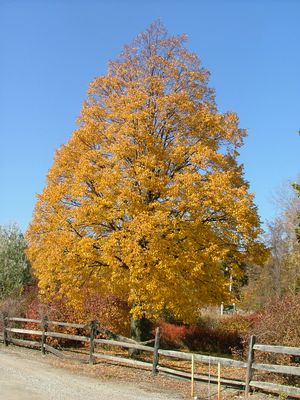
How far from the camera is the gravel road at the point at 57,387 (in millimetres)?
11039

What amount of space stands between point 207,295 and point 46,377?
6.91 meters

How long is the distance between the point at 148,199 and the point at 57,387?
8.45 meters

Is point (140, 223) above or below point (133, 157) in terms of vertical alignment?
below

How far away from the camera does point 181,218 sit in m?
17.6

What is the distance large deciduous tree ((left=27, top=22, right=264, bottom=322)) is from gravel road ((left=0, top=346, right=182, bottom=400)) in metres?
3.69

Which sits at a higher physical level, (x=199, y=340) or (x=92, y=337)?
(x=92, y=337)

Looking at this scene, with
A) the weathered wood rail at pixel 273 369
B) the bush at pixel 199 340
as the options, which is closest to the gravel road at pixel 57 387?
the weathered wood rail at pixel 273 369

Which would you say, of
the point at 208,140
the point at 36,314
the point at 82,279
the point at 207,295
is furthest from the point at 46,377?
the point at 208,140

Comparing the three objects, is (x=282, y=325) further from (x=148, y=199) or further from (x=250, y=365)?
(x=148, y=199)

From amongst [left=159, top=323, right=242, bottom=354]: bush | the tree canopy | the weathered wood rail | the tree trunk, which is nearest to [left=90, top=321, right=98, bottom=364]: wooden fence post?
the tree trunk

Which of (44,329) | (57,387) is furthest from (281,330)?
(44,329)

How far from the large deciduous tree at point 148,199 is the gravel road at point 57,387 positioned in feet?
12.1

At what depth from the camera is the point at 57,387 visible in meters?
12.1

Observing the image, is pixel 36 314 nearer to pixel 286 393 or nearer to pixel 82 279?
pixel 82 279
